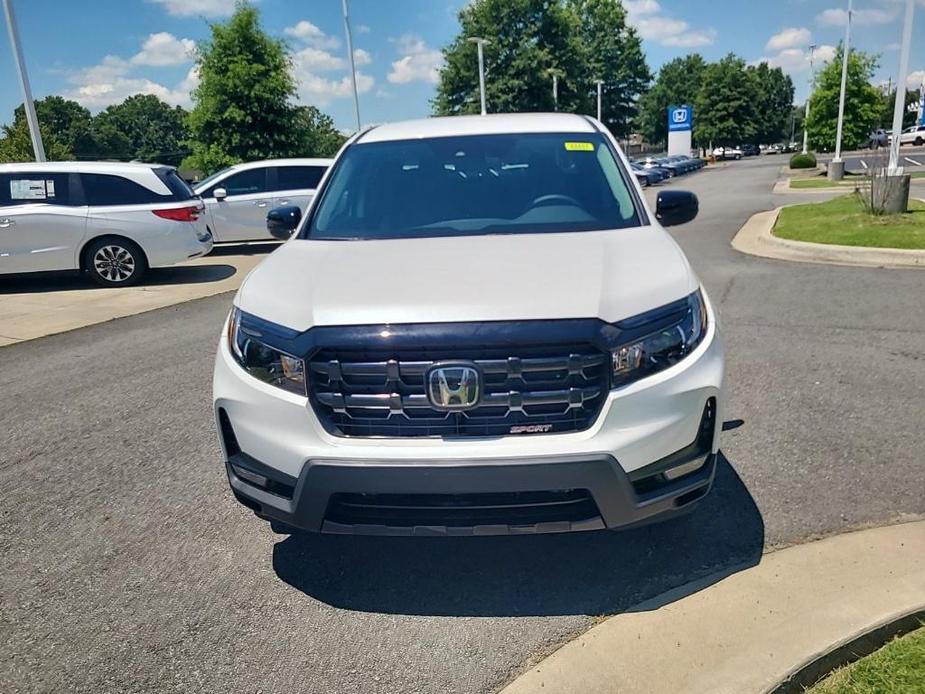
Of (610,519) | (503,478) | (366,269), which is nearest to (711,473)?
(610,519)

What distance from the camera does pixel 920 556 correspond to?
2846 millimetres

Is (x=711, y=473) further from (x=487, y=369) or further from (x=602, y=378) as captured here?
(x=487, y=369)

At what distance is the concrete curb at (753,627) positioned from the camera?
2281mm

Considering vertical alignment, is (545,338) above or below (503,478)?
above

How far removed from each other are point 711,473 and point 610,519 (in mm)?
461

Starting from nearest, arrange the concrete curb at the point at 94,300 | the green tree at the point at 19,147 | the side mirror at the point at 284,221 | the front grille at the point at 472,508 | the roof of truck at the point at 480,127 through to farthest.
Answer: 1. the front grille at the point at 472,508
2. the roof of truck at the point at 480,127
3. the side mirror at the point at 284,221
4. the concrete curb at the point at 94,300
5. the green tree at the point at 19,147

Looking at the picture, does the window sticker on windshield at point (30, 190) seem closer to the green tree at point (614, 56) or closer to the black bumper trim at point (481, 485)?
the black bumper trim at point (481, 485)

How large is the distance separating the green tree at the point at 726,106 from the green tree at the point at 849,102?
52.7m

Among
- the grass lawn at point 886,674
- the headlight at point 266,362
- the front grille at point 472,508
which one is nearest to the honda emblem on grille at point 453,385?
the front grille at point 472,508

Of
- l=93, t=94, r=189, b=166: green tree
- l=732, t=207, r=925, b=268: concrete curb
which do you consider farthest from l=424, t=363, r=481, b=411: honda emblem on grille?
l=93, t=94, r=189, b=166: green tree

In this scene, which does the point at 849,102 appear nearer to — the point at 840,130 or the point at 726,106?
the point at 840,130

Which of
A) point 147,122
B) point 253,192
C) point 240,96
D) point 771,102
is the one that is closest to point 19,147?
point 240,96

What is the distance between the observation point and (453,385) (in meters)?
2.35

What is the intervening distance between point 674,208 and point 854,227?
8.79 m
